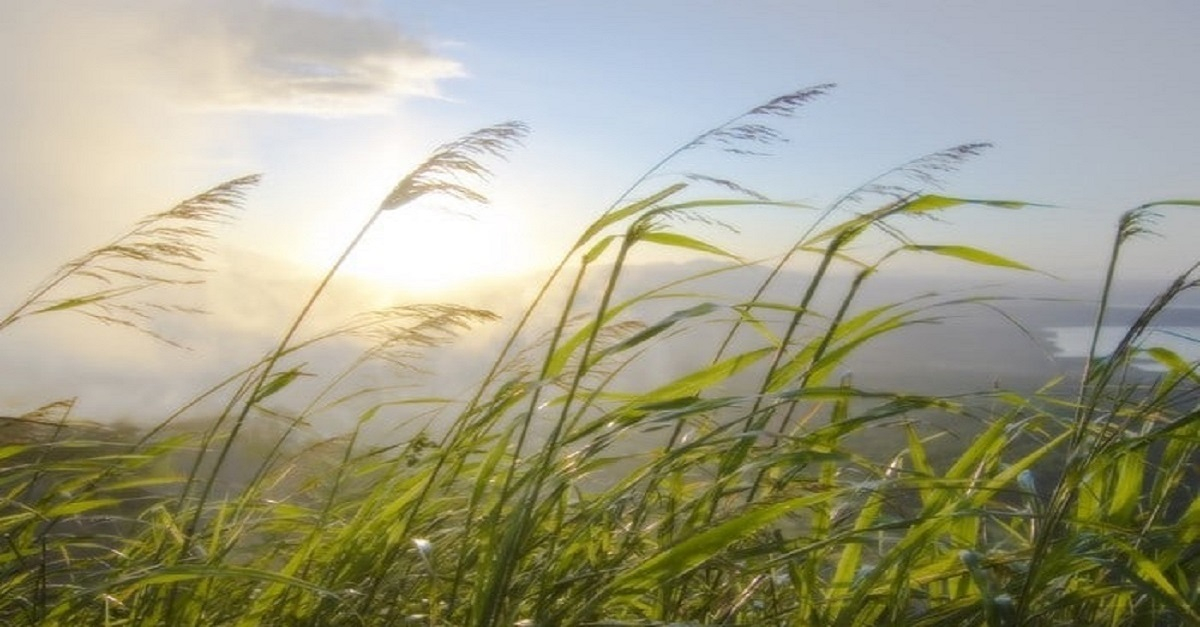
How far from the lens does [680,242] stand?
7.39ft

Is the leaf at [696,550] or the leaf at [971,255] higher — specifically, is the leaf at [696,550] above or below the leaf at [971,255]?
below

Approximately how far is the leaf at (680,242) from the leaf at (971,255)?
379mm

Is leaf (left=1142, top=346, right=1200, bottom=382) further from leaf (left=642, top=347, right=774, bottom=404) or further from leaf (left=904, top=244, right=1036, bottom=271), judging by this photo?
leaf (left=642, top=347, right=774, bottom=404)

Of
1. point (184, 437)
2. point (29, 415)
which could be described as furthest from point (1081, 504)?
point (29, 415)

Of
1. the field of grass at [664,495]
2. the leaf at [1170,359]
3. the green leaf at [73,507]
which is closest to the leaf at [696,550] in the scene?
the field of grass at [664,495]

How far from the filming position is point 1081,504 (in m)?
2.47

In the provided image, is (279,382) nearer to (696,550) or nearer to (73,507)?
(73,507)

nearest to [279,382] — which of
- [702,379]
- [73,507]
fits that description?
[73,507]

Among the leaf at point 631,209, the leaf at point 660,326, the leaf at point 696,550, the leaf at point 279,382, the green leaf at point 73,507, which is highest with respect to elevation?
the leaf at point 631,209

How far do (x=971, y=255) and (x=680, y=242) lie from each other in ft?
1.91

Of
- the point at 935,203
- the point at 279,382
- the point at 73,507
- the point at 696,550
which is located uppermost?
the point at 935,203

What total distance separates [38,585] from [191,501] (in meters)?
0.71

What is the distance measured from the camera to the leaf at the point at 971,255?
7.42 ft

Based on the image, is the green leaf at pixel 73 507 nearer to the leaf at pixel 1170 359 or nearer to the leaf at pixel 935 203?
the leaf at pixel 935 203
